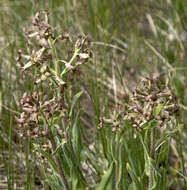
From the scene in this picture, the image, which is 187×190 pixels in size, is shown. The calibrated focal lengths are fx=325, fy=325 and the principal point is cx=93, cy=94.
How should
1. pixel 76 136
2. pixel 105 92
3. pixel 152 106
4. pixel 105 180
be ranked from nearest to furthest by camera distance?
pixel 105 180 → pixel 152 106 → pixel 76 136 → pixel 105 92

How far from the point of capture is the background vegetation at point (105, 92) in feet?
5.83

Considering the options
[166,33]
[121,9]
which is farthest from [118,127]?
[121,9]

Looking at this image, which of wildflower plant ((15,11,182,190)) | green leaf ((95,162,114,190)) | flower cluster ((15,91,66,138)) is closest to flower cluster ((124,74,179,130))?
wildflower plant ((15,11,182,190))

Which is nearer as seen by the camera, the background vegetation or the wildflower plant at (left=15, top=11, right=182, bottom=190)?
the wildflower plant at (left=15, top=11, right=182, bottom=190)

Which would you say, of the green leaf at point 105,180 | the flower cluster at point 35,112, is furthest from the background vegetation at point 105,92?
the flower cluster at point 35,112

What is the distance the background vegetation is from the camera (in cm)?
178

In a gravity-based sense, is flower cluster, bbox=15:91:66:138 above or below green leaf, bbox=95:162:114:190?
above

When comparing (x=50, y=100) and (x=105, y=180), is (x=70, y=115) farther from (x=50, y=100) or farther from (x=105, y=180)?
(x=105, y=180)

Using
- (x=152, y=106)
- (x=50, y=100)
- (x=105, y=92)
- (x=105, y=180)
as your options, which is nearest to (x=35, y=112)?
(x=50, y=100)

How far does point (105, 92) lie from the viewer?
138 inches

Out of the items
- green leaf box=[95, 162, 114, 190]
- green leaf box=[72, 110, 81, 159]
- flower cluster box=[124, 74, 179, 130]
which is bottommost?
green leaf box=[95, 162, 114, 190]

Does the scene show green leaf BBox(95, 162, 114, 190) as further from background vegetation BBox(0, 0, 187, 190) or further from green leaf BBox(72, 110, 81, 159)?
green leaf BBox(72, 110, 81, 159)

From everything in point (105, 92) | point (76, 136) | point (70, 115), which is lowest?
point (76, 136)

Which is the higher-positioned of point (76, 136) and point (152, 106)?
point (152, 106)
